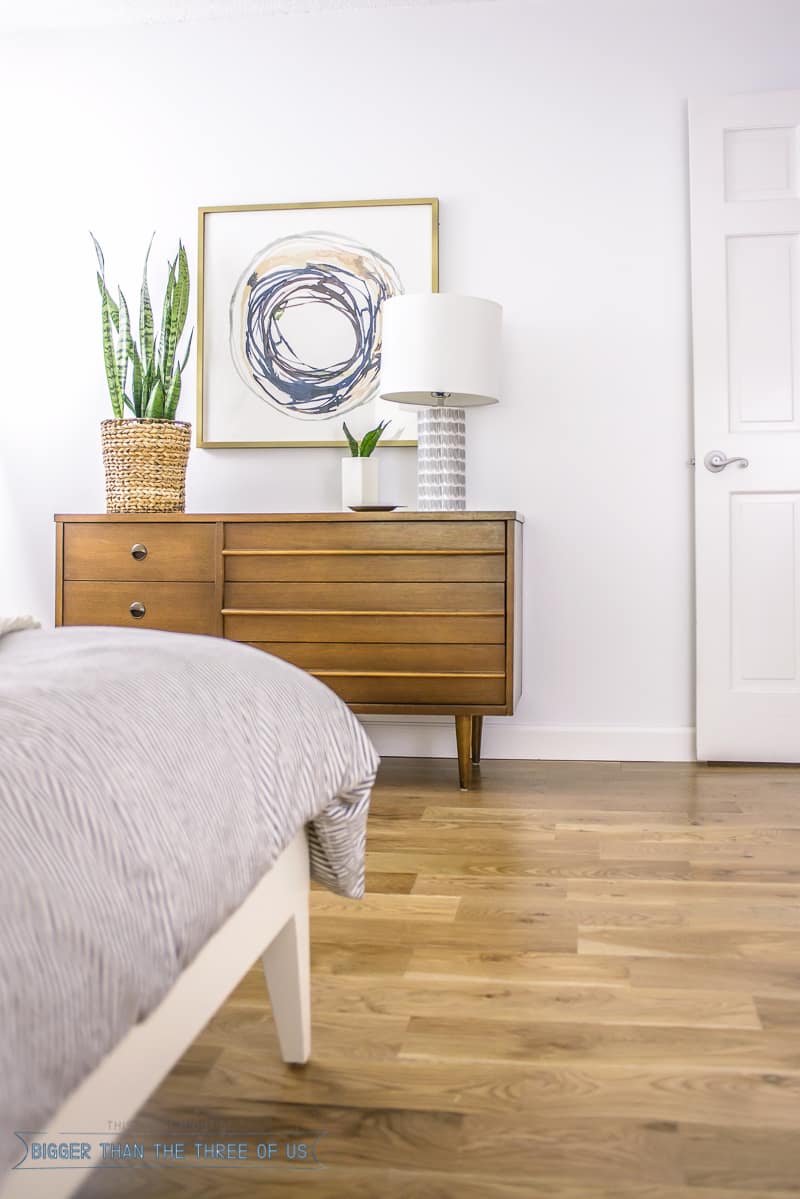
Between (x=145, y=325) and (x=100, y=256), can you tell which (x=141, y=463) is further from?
(x=100, y=256)

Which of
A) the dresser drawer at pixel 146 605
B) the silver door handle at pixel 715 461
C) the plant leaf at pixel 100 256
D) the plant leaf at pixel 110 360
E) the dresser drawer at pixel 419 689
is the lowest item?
the dresser drawer at pixel 419 689

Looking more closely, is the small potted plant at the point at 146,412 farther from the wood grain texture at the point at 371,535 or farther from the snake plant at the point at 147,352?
the wood grain texture at the point at 371,535

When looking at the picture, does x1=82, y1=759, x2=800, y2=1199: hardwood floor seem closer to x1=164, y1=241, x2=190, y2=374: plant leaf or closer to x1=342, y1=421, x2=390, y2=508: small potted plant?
x1=342, y1=421, x2=390, y2=508: small potted plant

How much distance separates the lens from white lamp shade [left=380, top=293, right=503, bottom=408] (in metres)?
2.91

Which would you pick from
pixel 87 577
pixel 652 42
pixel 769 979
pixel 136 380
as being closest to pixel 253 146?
pixel 136 380

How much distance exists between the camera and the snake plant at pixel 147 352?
10.4 feet

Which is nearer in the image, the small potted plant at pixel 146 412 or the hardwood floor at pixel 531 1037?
the hardwood floor at pixel 531 1037

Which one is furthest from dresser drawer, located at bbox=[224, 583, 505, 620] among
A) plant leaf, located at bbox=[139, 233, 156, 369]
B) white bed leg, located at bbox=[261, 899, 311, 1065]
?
white bed leg, located at bbox=[261, 899, 311, 1065]

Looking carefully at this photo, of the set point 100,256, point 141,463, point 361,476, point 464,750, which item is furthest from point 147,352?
point 464,750

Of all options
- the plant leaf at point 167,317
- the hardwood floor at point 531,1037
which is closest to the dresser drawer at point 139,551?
the plant leaf at point 167,317

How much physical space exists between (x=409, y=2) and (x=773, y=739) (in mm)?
2565

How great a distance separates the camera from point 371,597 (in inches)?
115

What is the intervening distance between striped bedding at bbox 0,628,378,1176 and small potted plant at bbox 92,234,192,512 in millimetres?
2002

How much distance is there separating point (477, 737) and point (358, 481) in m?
0.86
